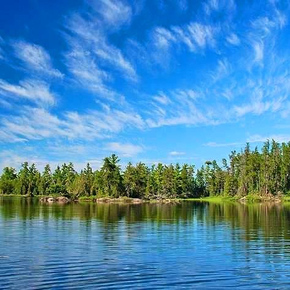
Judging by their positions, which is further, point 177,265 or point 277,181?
point 277,181

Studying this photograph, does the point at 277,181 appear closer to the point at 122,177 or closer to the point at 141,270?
A: the point at 122,177

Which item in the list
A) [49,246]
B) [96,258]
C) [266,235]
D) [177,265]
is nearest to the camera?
[177,265]

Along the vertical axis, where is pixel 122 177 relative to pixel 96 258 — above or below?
above

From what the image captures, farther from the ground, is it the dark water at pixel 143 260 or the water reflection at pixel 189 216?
the water reflection at pixel 189 216

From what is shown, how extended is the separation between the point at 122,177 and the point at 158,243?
14988 centimetres

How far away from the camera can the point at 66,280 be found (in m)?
23.2

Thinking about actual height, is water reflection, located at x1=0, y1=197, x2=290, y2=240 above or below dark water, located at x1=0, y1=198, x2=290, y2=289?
above

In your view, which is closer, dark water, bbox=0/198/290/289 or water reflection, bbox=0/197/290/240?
dark water, bbox=0/198/290/289

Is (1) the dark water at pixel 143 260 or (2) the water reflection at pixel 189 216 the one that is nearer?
(1) the dark water at pixel 143 260

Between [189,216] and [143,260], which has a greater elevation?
[189,216]

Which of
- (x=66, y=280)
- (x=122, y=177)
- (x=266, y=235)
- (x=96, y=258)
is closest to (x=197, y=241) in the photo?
(x=266, y=235)

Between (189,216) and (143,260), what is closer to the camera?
(143,260)

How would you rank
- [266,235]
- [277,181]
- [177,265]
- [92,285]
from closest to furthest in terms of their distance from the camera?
[92,285], [177,265], [266,235], [277,181]

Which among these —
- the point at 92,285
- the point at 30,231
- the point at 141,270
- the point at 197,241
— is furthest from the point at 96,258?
the point at 30,231
